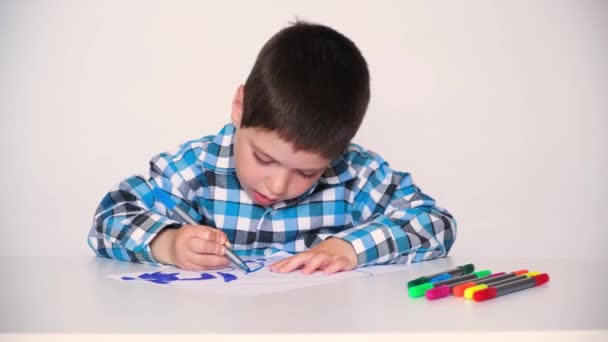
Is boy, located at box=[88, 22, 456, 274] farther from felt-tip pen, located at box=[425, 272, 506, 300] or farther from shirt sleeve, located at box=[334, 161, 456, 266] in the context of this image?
felt-tip pen, located at box=[425, 272, 506, 300]

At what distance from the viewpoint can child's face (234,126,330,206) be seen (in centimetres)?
107

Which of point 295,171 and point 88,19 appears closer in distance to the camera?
point 295,171

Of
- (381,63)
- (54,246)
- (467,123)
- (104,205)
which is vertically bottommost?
(54,246)

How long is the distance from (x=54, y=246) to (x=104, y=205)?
0.81 m

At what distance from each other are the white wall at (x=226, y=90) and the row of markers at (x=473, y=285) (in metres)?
1.08

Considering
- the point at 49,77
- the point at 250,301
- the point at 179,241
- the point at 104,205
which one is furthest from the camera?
the point at 49,77

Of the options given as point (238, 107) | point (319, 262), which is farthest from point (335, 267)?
point (238, 107)

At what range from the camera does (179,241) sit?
103 centimetres

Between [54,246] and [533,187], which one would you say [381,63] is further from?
[54,246]

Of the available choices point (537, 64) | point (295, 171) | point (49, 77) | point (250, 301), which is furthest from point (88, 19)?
point (250, 301)

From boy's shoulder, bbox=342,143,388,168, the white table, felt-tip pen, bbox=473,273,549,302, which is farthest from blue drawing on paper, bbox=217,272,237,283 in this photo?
boy's shoulder, bbox=342,143,388,168

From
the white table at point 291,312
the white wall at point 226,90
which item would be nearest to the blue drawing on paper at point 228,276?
the white table at point 291,312

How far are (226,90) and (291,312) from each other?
4.23 feet

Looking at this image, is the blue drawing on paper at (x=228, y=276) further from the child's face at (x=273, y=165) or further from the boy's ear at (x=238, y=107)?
the boy's ear at (x=238, y=107)
